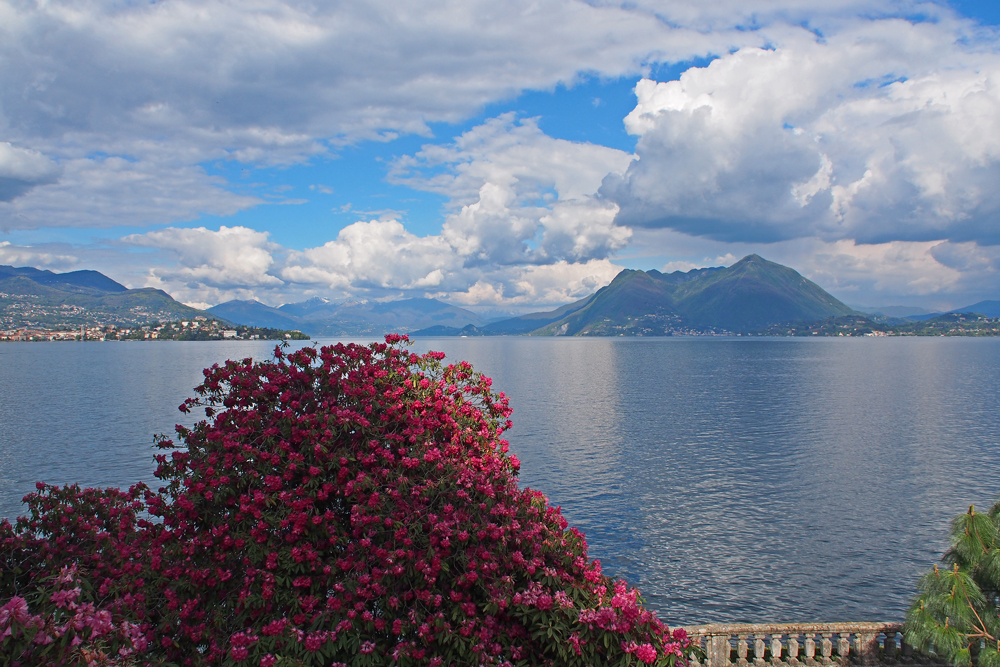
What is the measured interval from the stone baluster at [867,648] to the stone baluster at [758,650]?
2.30 meters

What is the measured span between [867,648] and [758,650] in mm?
2657

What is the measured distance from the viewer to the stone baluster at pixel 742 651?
47.4ft

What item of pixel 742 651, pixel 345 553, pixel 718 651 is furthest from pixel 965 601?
pixel 345 553

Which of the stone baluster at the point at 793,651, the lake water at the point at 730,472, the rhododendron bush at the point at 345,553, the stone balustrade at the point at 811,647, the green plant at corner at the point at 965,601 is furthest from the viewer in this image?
the lake water at the point at 730,472

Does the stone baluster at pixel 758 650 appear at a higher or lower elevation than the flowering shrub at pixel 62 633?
lower

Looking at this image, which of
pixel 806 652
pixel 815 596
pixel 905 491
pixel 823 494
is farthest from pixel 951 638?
pixel 905 491

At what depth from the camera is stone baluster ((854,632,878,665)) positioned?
14.6m

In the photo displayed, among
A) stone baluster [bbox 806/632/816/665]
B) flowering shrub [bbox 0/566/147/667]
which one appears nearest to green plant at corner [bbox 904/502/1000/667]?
stone baluster [bbox 806/632/816/665]

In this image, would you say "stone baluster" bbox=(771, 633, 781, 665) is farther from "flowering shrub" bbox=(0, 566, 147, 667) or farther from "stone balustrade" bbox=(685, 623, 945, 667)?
"flowering shrub" bbox=(0, 566, 147, 667)

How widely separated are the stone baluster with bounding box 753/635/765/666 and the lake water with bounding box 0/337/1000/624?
321 inches

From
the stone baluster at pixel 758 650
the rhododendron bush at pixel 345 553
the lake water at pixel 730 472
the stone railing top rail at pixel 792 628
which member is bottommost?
the lake water at pixel 730 472

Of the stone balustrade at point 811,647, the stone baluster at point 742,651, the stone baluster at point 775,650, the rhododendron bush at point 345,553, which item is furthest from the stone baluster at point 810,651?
the rhododendron bush at point 345,553

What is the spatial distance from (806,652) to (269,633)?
13.2 meters

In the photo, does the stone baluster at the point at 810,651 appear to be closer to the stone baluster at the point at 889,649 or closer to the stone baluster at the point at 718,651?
the stone baluster at the point at 889,649
